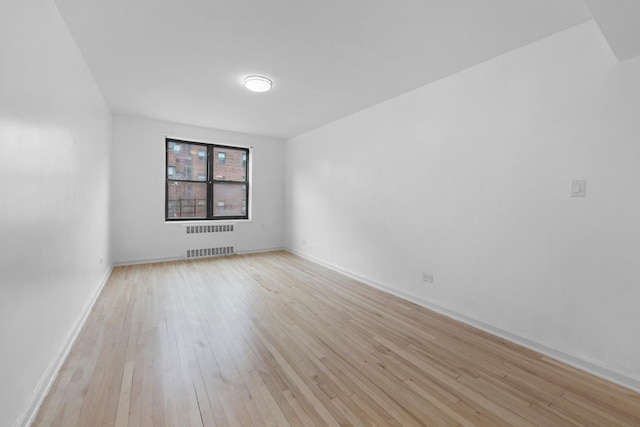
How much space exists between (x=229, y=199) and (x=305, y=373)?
4.63 meters

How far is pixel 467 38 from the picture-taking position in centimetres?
225

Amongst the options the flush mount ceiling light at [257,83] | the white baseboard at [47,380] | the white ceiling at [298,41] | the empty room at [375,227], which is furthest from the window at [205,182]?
the white baseboard at [47,380]

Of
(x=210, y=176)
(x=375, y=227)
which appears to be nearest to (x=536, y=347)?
(x=375, y=227)

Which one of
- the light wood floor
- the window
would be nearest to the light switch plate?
the light wood floor

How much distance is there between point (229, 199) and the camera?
588 cm

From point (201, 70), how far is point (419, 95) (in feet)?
8.21

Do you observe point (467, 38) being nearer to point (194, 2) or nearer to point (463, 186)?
point (463, 186)

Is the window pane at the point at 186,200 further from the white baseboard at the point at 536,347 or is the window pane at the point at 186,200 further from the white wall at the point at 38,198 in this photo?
the white baseboard at the point at 536,347

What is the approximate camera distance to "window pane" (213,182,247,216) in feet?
18.8

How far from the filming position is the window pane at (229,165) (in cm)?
569

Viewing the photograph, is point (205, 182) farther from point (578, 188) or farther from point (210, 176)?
point (578, 188)

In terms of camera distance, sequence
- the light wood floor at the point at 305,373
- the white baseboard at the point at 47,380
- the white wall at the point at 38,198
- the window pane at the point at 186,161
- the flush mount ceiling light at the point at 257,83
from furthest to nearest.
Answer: the window pane at the point at 186,161 < the flush mount ceiling light at the point at 257,83 < the light wood floor at the point at 305,373 < the white baseboard at the point at 47,380 < the white wall at the point at 38,198

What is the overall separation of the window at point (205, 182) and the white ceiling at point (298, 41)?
1.77 m

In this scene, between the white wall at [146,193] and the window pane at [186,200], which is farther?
the window pane at [186,200]
